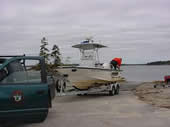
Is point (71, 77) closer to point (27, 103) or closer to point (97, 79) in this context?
point (97, 79)

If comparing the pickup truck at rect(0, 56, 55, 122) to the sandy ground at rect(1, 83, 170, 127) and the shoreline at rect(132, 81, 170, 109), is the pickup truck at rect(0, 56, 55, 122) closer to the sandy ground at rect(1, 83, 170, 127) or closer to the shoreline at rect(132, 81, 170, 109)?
the sandy ground at rect(1, 83, 170, 127)

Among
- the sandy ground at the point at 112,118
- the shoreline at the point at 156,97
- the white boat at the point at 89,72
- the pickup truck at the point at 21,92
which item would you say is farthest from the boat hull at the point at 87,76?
the pickup truck at the point at 21,92

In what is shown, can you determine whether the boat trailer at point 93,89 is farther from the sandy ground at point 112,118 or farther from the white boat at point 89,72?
the sandy ground at point 112,118

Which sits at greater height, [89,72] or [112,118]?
[89,72]

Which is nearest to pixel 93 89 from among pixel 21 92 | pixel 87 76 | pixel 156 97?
pixel 87 76

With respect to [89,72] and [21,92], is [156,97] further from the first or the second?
[21,92]

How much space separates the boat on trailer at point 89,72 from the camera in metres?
12.1

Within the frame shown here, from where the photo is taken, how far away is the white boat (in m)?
12.2

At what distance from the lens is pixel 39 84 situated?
225 inches

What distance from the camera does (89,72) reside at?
12.6 meters

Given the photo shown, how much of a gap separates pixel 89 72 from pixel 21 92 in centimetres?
733

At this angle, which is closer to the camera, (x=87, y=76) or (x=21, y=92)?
(x=21, y=92)

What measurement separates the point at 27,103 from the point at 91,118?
232cm

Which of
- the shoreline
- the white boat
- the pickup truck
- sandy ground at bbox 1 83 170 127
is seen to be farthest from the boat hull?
the pickup truck
